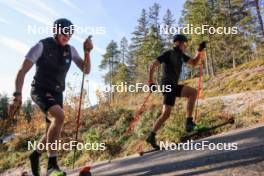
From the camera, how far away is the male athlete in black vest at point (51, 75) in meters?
4.70

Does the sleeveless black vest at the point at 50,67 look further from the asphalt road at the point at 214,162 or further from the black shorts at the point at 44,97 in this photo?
the asphalt road at the point at 214,162

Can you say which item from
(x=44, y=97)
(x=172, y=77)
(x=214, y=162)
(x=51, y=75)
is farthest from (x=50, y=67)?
(x=172, y=77)

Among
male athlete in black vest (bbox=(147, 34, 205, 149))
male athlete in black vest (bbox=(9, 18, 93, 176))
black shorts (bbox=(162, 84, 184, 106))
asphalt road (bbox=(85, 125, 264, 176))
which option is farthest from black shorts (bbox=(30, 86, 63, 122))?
black shorts (bbox=(162, 84, 184, 106))

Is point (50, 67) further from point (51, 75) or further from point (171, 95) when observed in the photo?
point (171, 95)

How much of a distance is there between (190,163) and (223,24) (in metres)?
42.3

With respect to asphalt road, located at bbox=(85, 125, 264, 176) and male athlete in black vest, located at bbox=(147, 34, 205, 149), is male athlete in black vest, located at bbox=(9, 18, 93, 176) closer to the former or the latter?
asphalt road, located at bbox=(85, 125, 264, 176)

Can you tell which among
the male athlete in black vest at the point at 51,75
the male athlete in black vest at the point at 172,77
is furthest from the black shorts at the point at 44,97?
the male athlete in black vest at the point at 172,77

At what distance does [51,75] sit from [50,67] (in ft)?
0.44

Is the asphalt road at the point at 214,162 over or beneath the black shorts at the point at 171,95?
beneath

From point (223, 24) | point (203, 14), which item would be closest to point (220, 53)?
point (223, 24)

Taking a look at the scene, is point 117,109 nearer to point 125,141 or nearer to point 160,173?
point 125,141

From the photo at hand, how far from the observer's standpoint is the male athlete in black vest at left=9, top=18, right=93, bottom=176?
4.70m

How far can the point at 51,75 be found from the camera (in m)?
5.02

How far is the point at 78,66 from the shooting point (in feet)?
18.6
